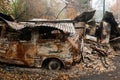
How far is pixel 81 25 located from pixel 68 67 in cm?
427

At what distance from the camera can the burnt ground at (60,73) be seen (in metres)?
10.8

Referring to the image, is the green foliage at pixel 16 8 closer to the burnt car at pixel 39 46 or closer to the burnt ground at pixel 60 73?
the burnt car at pixel 39 46

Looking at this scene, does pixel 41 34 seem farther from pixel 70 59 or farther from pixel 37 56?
pixel 70 59

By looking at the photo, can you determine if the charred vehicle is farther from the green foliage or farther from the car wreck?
the green foliage

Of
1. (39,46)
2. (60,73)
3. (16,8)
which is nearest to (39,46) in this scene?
(39,46)

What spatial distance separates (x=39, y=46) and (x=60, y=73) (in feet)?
5.04

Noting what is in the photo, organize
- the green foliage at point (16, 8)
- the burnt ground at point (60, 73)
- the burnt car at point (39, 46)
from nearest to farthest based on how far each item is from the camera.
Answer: the burnt ground at point (60, 73) < the burnt car at point (39, 46) < the green foliage at point (16, 8)

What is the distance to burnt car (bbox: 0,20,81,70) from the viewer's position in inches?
457

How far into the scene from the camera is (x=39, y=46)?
11.7 metres

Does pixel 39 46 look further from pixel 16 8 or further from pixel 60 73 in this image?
pixel 16 8

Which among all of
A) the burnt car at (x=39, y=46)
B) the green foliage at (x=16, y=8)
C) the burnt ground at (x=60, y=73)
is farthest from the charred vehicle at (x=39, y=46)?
the green foliage at (x=16, y=8)

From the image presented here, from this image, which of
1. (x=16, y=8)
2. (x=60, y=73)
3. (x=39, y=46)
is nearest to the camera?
(x=60, y=73)

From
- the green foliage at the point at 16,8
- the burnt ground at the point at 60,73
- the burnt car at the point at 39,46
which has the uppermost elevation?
the green foliage at the point at 16,8

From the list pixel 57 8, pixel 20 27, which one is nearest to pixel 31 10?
pixel 57 8
